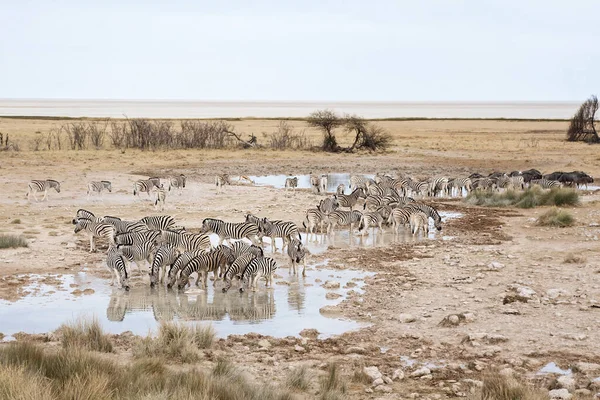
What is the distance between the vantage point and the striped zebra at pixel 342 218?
19422 millimetres

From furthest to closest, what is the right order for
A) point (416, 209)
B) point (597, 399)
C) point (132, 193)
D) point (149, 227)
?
point (132, 193)
point (416, 209)
point (149, 227)
point (597, 399)

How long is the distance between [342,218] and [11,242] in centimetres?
821

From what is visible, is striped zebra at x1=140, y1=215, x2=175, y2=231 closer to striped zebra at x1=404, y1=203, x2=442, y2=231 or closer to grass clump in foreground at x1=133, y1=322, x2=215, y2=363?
striped zebra at x1=404, y1=203, x2=442, y2=231

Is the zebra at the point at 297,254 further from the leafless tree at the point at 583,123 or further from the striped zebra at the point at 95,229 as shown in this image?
the leafless tree at the point at 583,123

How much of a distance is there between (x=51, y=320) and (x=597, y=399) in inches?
317

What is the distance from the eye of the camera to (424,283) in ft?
46.0

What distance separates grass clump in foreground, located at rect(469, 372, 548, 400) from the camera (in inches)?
305

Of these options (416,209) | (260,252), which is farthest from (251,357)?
(416,209)

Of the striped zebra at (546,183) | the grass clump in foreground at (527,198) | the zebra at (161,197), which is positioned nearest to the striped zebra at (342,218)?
the zebra at (161,197)

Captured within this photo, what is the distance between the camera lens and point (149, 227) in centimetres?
1738

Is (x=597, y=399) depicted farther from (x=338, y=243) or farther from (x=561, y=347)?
(x=338, y=243)

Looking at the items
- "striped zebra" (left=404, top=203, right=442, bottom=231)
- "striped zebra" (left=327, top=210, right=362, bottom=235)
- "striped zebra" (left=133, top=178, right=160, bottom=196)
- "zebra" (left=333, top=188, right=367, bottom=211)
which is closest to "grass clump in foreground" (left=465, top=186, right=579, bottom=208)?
"zebra" (left=333, top=188, right=367, bottom=211)

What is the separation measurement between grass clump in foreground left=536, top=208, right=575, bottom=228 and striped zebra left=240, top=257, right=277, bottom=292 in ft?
31.9

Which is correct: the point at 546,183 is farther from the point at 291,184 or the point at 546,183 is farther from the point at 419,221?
the point at 419,221
